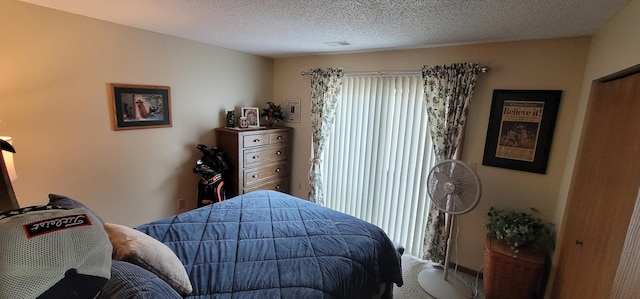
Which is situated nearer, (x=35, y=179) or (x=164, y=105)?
(x=35, y=179)

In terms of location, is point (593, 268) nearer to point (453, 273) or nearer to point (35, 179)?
point (453, 273)

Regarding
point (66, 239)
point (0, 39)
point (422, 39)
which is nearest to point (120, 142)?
point (0, 39)

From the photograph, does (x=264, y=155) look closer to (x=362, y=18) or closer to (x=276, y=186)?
(x=276, y=186)

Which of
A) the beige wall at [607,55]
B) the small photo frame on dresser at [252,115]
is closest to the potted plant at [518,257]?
the beige wall at [607,55]

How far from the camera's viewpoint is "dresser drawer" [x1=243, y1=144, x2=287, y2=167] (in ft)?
11.0

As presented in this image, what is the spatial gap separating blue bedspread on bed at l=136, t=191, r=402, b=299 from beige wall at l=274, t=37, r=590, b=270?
123 cm

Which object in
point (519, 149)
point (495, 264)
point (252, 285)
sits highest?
point (519, 149)

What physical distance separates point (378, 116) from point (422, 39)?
0.98 metres

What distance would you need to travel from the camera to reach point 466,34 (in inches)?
87.4

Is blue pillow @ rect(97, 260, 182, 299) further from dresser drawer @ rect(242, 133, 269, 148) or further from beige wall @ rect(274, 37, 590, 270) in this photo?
beige wall @ rect(274, 37, 590, 270)

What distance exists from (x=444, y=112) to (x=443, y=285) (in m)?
1.71

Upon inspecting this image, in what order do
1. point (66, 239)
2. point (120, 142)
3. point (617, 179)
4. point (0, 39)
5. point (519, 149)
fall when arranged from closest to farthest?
point (66, 239) → point (617, 179) → point (0, 39) → point (519, 149) → point (120, 142)

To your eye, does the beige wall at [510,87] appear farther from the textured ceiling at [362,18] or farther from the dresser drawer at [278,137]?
the dresser drawer at [278,137]

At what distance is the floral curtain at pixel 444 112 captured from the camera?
2514mm
